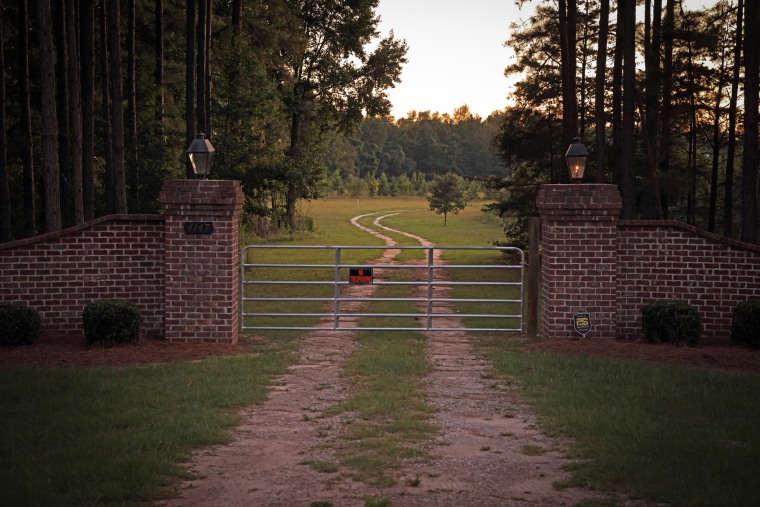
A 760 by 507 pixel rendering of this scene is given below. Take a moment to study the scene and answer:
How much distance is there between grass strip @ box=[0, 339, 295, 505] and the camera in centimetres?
600

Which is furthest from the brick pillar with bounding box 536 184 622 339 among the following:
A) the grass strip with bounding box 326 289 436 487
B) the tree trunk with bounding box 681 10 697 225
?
the tree trunk with bounding box 681 10 697 225

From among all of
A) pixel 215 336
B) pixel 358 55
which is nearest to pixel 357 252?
pixel 358 55

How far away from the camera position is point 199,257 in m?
12.0

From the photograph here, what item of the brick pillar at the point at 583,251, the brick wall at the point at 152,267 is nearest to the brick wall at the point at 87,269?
the brick wall at the point at 152,267

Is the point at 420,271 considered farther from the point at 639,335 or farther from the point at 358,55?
the point at 358,55

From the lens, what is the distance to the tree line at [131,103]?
21.8 meters

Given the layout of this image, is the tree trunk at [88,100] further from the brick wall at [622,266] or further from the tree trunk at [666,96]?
the tree trunk at [666,96]

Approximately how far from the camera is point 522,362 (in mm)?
10844

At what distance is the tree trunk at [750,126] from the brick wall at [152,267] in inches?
424

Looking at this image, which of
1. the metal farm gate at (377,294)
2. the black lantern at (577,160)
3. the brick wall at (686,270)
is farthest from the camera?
the metal farm gate at (377,294)

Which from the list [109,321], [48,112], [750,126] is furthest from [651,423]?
[48,112]

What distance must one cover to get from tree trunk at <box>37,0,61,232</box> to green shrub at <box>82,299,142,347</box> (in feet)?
28.3

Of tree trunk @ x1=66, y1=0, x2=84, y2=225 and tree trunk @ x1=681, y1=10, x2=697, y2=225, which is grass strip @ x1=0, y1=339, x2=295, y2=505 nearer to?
tree trunk @ x1=66, y1=0, x2=84, y2=225

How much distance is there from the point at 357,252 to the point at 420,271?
912 cm
